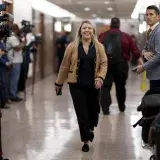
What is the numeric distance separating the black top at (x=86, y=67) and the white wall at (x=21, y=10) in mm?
5356

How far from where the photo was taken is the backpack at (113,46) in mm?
7113

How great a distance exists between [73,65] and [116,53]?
2440 mm

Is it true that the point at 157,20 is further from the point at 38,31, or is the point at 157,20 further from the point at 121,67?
the point at 38,31

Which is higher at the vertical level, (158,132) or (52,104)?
(158,132)

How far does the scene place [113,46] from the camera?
7.12 m

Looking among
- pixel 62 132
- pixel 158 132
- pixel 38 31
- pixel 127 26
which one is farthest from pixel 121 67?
pixel 127 26

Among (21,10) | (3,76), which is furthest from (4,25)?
(21,10)

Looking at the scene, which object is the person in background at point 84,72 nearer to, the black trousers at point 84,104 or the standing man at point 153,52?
the black trousers at point 84,104

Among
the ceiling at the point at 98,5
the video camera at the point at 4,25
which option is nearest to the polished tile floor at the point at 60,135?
the video camera at the point at 4,25

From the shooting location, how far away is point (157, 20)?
471 centimetres

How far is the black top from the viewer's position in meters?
4.80

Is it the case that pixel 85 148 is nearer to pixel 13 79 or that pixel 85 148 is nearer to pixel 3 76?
pixel 3 76

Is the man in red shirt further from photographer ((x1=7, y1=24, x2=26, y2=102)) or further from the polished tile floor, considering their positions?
photographer ((x1=7, y1=24, x2=26, y2=102))

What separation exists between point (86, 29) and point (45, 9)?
33.2ft
